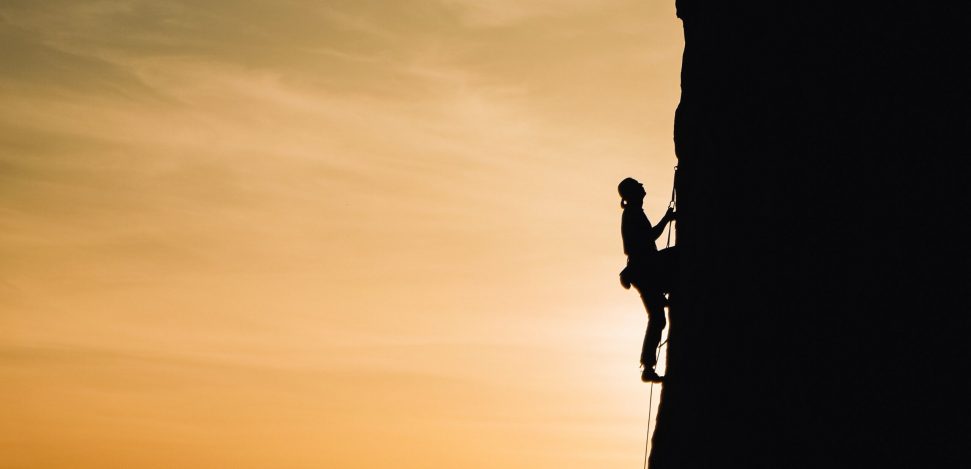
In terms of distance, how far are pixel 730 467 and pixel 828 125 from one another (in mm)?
3650

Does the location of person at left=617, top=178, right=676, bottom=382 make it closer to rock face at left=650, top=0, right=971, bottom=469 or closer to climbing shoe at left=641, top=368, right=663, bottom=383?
climbing shoe at left=641, top=368, right=663, bottom=383

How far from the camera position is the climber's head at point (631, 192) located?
14.0 metres

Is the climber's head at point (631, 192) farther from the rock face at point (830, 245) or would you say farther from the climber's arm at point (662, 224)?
the rock face at point (830, 245)

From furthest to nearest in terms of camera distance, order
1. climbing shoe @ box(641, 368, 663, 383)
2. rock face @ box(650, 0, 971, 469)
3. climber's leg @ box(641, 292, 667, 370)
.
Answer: climber's leg @ box(641, 292, 667, 370), climbing shoe @ box(641, 368, 663, 383), rock face @ box(650, 0, 971, 469)

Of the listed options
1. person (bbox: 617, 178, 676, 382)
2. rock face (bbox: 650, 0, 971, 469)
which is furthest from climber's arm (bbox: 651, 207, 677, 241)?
rock face (bbox: 650, 0, 971, 469)

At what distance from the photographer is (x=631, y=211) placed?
45.8 feet

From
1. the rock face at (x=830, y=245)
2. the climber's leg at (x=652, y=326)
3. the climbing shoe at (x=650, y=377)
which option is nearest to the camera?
the rock face at (x=830, y=245)

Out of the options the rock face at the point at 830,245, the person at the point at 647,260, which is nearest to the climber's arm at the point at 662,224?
the person at the point at 647,260

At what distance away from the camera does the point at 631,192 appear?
13984mm

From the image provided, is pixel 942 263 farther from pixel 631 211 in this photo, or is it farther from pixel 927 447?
pixel 631 211

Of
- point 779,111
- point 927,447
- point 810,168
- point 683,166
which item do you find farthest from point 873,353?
point 683,166

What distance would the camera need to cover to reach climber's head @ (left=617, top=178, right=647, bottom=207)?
13961 mm

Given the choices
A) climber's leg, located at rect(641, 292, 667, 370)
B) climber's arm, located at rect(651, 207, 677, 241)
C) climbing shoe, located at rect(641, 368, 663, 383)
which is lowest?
climbing shoe, located at rect(641, 368, 663, 383)

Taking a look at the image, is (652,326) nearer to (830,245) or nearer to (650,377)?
(650,377)
